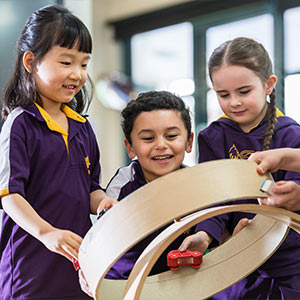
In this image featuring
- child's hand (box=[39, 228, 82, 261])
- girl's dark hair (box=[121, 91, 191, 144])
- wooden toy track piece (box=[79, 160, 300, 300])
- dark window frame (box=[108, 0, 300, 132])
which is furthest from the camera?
dark window frame (box=[108, 0, 300, 132])

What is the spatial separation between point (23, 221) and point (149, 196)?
0.33m

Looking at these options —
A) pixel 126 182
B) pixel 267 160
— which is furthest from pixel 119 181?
pixel 267 160

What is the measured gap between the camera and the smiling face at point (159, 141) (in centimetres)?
103

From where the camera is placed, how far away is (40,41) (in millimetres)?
958

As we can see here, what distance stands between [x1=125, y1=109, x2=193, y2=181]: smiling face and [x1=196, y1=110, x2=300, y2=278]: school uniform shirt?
0.06 meters

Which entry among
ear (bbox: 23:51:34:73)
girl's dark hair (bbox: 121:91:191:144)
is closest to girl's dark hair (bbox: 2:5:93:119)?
ear (bbox: 23:51:34:73)

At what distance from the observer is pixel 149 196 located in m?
0.62

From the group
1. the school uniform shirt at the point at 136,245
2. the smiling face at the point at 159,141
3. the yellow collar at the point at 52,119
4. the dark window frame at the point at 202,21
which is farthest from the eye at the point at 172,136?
the dark window frame at the point at 202,21

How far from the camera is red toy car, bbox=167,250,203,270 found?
89 centimetres

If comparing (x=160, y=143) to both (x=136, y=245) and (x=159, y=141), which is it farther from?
(x=136, y=245)

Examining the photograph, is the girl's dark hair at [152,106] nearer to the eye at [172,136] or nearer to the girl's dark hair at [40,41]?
the eye at [172,136]

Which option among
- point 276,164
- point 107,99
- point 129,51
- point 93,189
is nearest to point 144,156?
point 93,189

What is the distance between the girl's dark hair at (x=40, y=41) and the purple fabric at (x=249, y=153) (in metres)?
0.33

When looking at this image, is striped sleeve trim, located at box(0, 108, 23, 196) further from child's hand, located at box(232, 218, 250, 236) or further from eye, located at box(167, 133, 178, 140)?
child's hand, located at box(232, 218, 250, 236)
